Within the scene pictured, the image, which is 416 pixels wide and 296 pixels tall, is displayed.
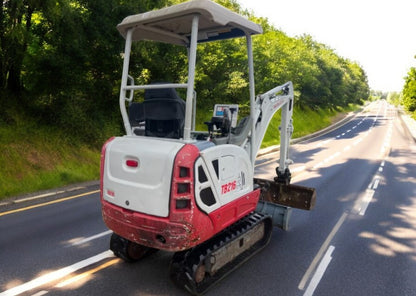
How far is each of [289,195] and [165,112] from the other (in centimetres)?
354

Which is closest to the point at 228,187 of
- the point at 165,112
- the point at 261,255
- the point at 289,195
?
the point at 165,112

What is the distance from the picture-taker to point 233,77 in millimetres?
19109

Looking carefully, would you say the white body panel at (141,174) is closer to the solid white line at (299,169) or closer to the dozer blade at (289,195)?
the dozer blade at (289,195)

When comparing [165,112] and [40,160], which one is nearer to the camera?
[165,112]

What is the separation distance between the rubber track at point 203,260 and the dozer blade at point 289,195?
151 centimetres

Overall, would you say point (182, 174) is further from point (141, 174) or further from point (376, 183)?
point (376, 183)

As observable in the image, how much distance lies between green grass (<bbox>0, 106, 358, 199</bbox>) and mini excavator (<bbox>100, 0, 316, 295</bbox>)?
5370 mm

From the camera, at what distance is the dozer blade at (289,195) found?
605 cm

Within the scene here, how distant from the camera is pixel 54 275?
14.5ft

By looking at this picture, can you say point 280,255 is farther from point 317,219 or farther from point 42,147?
point 42,147

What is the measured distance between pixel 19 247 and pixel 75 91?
760 cm

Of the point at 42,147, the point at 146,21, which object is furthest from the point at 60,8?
the point at 146,21

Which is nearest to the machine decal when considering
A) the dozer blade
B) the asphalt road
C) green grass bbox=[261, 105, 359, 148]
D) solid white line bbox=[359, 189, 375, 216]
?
the asphalt road

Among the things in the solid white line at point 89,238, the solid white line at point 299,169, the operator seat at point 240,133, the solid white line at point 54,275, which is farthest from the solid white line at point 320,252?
the solid white line at point 299,169
